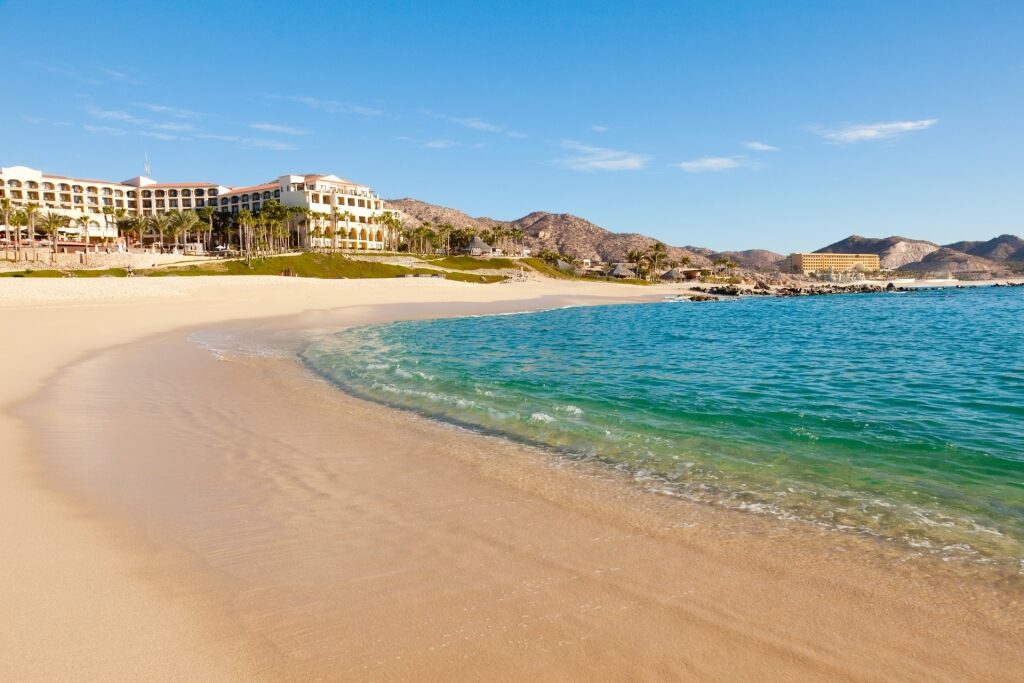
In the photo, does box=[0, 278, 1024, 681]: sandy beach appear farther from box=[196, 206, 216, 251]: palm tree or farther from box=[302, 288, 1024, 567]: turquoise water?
box=[196, 206, 216, 251]: palm tree

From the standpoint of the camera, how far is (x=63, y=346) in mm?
21594

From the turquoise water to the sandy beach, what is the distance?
1.07 meters

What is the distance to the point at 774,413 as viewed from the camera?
1296 centimetres

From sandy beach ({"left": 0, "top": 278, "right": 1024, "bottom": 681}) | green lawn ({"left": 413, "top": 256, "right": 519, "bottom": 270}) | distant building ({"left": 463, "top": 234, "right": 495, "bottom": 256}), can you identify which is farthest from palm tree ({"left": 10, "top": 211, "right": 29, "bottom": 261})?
sandy beach ({"left": 0, "top": 278, "right": 1024, "bottom": 681})

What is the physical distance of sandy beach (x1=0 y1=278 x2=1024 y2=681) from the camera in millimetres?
4184

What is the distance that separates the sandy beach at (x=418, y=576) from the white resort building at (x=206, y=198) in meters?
111

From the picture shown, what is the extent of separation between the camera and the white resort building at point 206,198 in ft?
395

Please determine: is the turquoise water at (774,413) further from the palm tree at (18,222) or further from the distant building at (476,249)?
the distant building at (476,249)

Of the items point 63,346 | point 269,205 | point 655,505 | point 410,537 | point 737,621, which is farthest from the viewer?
point 269,205

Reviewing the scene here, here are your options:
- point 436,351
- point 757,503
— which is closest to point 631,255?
point 436,351

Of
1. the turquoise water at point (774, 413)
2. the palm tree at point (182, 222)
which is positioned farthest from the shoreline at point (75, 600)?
the palm tree at point (182, 222)

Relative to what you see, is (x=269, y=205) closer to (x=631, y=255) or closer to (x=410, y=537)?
(x=631, y=255)

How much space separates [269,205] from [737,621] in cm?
11760

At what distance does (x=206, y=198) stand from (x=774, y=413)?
511ft
